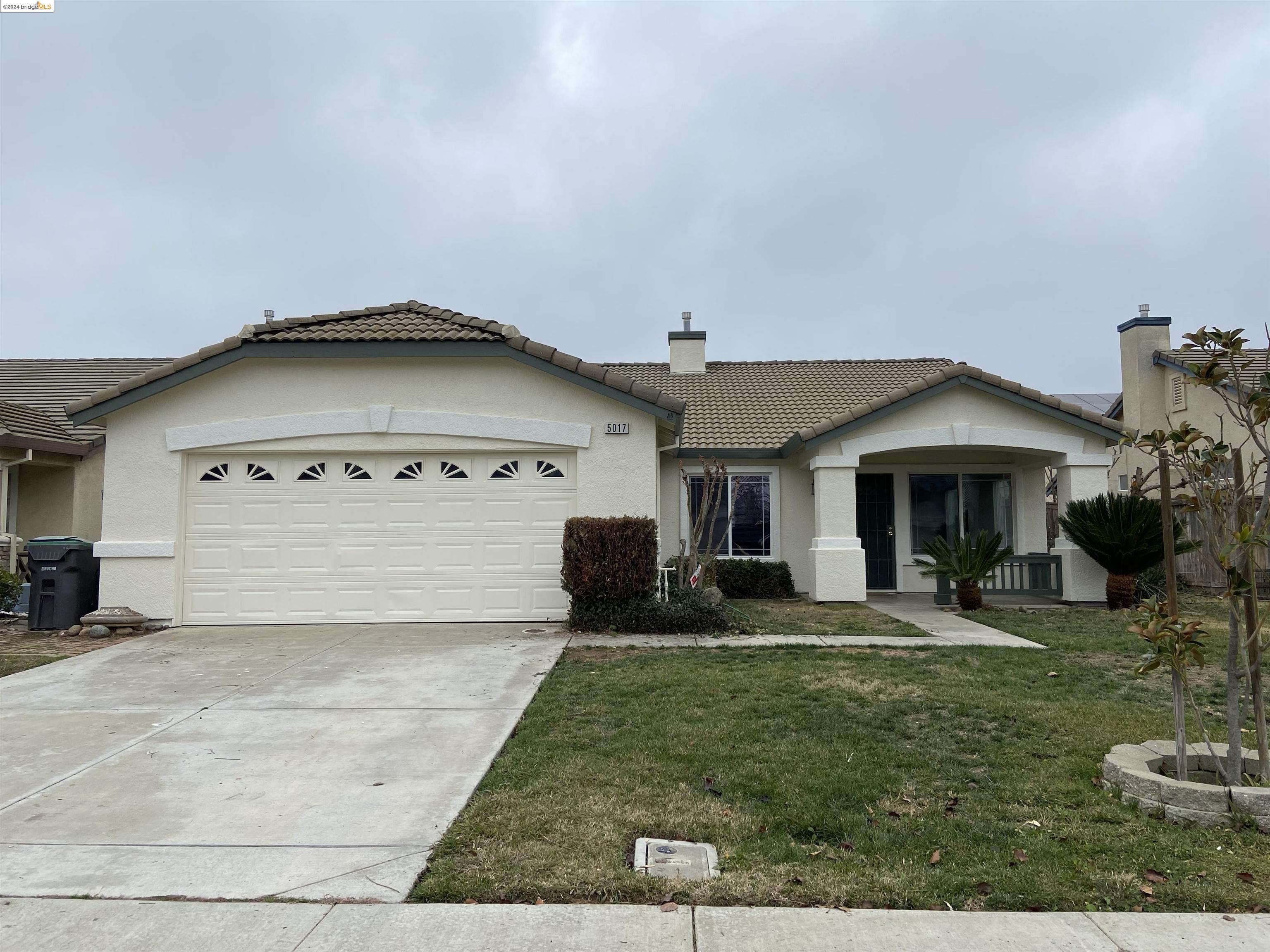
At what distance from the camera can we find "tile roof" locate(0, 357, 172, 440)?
17500 millimetres

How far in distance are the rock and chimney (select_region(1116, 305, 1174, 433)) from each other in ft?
72.6

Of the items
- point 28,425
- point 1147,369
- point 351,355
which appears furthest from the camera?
point 1147,369

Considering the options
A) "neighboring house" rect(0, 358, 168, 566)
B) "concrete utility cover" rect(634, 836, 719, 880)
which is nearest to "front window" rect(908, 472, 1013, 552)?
"concrete utility cover" rect(634, 836, 719, 880)

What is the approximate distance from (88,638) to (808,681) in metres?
9.11

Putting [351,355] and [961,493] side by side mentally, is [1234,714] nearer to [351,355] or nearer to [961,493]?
[351,355]

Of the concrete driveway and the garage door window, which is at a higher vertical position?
the garage door window

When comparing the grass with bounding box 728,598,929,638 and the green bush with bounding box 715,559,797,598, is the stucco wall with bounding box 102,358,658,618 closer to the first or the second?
the grass with bounding box 728,598,929,638

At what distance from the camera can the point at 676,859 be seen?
12.1 ft

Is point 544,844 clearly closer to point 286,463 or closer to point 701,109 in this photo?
point 286,463

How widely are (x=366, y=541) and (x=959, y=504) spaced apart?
1122 cm

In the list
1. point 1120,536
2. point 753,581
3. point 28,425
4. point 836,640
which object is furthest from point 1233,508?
point 28,425

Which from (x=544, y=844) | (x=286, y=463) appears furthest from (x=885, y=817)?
(x=286, y=463)

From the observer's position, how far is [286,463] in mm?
11055

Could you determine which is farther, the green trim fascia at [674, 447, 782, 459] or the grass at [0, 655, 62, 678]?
the green trim fascia at [674, 447, 782, 459]
